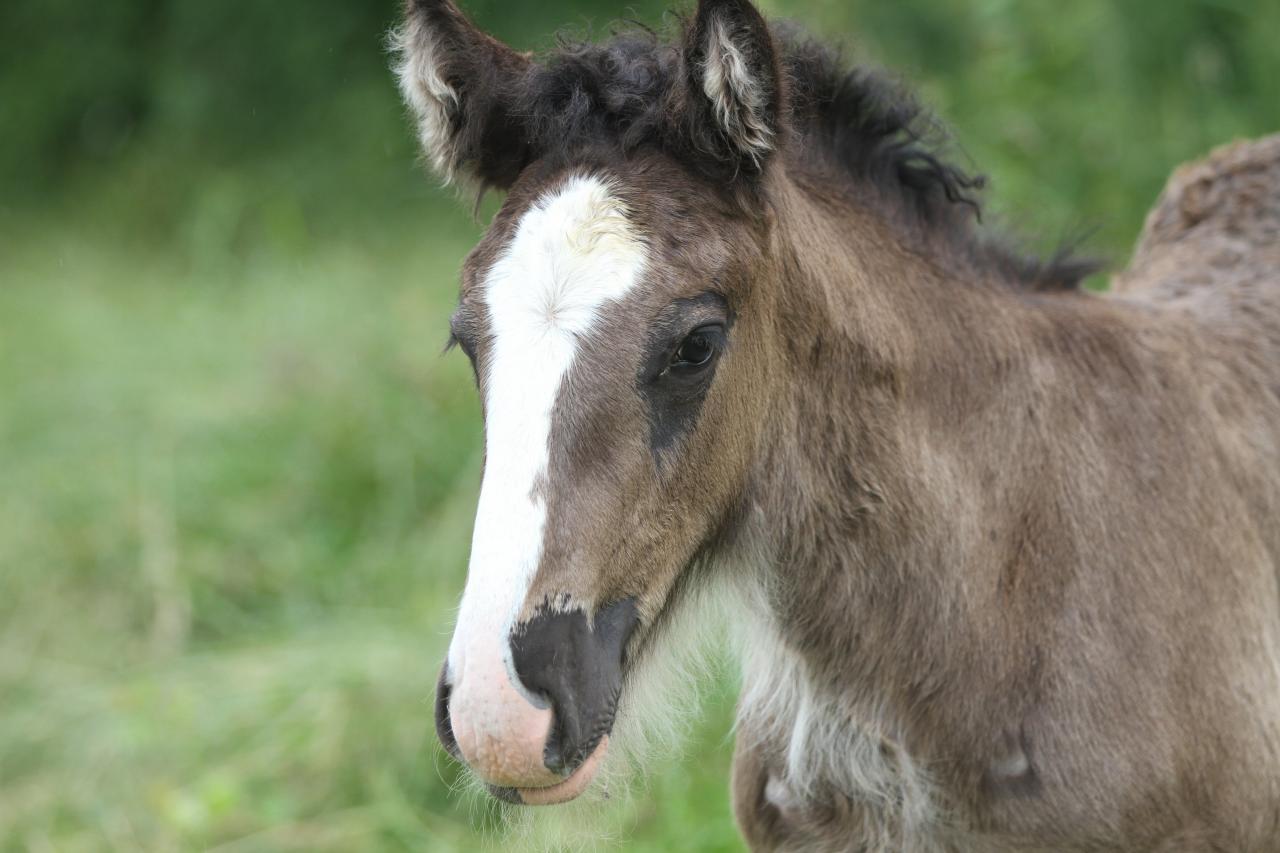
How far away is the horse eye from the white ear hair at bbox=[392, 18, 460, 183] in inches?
27.7

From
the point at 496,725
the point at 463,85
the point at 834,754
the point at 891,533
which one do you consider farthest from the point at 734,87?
the point at 834,754

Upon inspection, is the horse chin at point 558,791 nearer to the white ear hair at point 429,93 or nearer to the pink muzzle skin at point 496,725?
the pink muzzle skin at point 496,725

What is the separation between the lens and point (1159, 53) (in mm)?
6504

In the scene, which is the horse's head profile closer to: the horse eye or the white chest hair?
the horse eye

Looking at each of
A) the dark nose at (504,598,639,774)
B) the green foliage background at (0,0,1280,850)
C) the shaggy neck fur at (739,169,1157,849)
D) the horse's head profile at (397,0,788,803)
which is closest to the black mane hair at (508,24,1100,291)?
the horse's head profile at (397,0,788,803)

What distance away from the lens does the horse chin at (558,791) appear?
7.54 feet

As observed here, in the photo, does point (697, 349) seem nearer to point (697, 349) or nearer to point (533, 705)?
point (697, 349)

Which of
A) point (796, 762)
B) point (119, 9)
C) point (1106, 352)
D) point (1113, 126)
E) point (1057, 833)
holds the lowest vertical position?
point (1057, 833)

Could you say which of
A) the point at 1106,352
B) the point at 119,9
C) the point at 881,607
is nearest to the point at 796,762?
the point at 881,607

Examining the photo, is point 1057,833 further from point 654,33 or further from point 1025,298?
point 654,33

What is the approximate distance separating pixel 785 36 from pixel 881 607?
1201 mm

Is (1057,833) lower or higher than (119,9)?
lower

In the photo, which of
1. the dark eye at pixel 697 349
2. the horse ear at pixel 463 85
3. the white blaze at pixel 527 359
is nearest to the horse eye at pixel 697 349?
the dark eye at pixel 697 349

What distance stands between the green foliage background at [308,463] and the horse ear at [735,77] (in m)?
0.57
